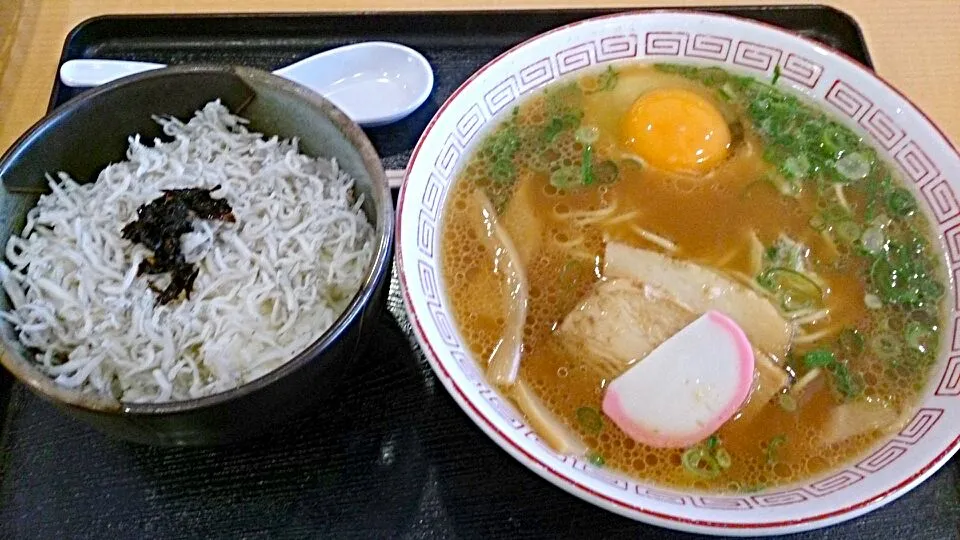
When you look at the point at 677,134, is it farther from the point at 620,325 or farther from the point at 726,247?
the point at 620,325

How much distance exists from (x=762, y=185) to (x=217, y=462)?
4.12ft

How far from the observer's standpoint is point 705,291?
4.63ft

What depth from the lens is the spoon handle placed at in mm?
1805

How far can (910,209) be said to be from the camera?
153cm

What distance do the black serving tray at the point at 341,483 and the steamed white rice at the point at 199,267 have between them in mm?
182

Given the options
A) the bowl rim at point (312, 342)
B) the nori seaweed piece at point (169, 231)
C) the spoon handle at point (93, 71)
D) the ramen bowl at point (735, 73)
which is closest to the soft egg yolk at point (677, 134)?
the ramen bowl at point (735, 73)

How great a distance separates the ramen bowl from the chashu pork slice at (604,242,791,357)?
0.26 meters

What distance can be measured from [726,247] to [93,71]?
1563mm

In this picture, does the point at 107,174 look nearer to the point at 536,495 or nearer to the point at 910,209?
the point at 536,495

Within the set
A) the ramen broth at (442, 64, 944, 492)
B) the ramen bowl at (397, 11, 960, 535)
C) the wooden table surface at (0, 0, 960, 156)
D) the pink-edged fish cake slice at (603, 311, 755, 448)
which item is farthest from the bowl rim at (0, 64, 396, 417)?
the wooden table surface at (0, 0, 960, 156)

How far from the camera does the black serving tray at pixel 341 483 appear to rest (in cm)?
129

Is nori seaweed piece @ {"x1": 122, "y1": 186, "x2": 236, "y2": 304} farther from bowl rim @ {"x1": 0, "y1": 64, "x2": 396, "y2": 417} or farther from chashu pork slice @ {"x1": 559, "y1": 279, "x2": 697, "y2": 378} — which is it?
chashu pork slice @ {"x1": 559, "y1": 279, "x2": 697, "y2": 378}

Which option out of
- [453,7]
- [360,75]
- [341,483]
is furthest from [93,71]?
[341,483]

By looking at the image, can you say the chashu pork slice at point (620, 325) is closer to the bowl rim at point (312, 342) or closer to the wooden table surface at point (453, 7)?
the bowl rim at point (312, 342)
